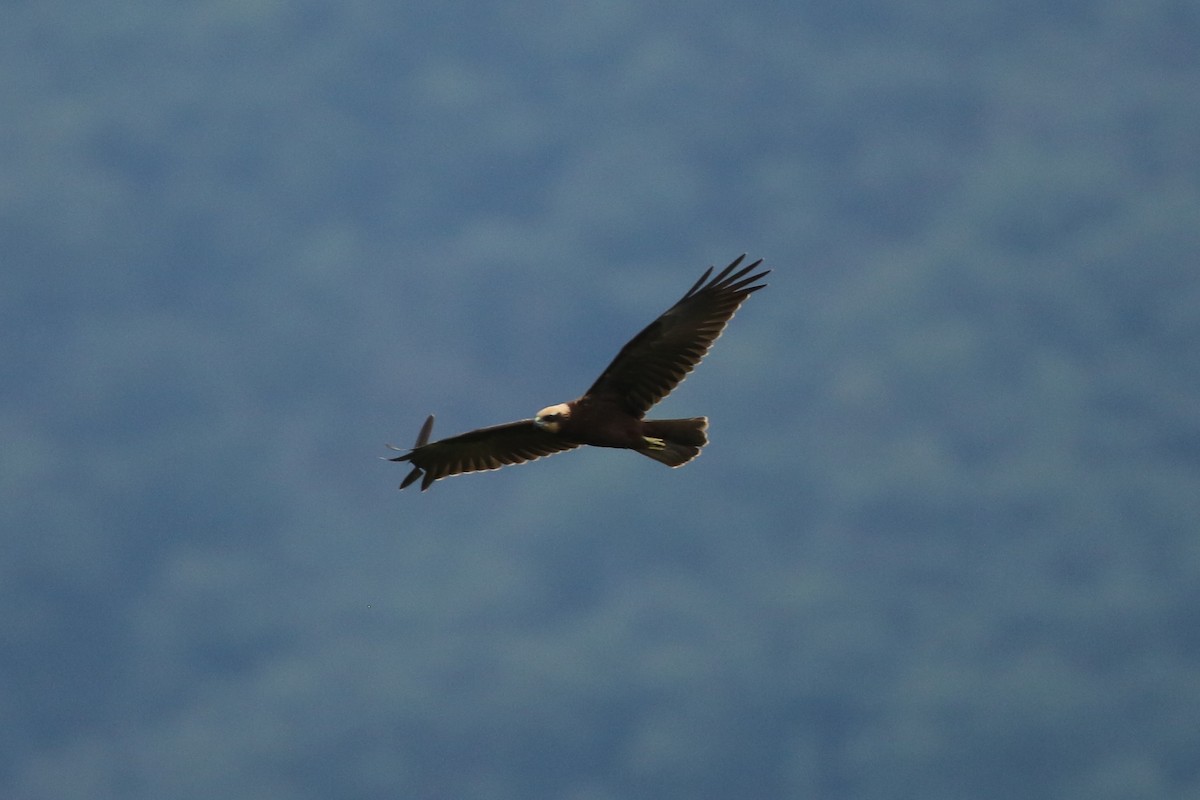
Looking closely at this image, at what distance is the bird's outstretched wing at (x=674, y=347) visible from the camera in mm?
19188

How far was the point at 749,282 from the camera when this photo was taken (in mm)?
19703

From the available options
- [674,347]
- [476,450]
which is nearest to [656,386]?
[674,347]

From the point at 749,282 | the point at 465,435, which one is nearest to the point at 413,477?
the point at 465,435

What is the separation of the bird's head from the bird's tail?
994mm

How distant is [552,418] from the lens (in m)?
19.2

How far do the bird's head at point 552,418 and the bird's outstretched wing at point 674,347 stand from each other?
0.40 m

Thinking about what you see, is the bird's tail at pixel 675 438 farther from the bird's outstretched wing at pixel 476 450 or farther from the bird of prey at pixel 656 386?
the bird's outstretched wing at pixel 476 450

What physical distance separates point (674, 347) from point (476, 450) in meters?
3.31

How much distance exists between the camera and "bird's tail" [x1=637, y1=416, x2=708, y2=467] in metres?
19.3

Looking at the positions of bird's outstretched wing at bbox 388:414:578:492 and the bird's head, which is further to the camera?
bird's outstretched wing at bbox 388:414:578:492

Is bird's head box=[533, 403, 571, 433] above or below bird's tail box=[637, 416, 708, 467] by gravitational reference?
above

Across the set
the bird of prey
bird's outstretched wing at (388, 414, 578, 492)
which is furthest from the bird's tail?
bird's outstretched wing at (388, 414, 578, 492)

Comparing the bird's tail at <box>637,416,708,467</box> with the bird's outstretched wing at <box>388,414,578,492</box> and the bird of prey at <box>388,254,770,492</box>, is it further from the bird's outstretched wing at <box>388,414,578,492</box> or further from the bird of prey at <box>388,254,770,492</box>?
the bird's outstretched wing at <box>388,414,578,492</box>

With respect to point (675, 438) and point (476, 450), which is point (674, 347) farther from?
point (476, 450)
